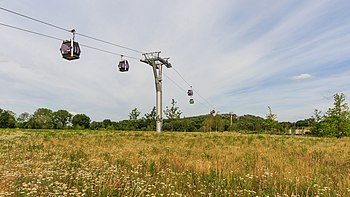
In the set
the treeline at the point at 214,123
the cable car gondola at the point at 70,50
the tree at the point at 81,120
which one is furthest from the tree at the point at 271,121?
the tree at the point at 81,120

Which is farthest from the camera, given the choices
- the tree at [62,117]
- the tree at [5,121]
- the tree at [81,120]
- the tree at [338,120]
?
the tree at [62,117]

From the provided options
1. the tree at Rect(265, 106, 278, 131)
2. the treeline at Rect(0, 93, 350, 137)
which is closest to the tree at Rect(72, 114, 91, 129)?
the treeline at Rect(0, 93, 350, 137)

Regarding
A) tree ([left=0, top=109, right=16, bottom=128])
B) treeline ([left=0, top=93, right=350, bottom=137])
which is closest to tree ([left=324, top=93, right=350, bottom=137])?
treeline ([left=0, top=93, right=350, bottom=137])

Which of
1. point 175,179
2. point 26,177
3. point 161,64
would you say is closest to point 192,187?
point 175,179

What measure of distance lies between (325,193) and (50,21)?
43.8ft

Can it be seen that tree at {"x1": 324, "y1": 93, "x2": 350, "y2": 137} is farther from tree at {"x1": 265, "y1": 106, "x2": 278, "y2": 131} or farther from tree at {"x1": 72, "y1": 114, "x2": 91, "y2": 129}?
tree at {"x1": 72, "y1": 114, "x2": 91, "y2": 129}

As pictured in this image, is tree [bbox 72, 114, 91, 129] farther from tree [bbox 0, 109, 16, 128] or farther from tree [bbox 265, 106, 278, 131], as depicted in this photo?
tree [bbox 265, 106, 278, 131]

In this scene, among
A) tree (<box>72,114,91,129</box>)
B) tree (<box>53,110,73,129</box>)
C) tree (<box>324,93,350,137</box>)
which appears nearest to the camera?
tree (<box>324,93,350,137</box>)

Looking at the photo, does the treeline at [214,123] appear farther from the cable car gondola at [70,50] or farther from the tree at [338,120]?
the cable car gondola at [70,50]

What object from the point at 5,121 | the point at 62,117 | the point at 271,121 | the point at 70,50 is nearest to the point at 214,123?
the point at 271,121

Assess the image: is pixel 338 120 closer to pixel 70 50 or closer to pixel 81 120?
pixel 70 50

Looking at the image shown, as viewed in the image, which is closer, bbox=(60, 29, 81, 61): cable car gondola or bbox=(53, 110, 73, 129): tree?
bbox=(60, 29, 81, 61): cable car gondola

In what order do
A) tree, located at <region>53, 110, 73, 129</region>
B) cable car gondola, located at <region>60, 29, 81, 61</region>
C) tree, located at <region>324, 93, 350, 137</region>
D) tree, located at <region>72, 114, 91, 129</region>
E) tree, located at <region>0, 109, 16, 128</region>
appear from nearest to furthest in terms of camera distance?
cable car gondola, located at <region>60, 29, 81, 61</region> → tree, located at <region>324, 93, 350, 137</region> → tree, located at <region>0, 109, 16, 128</region> → tree, located at <region>72, 114, 91, 129</region> → tree, located at <region>53, 110, 73, 129</region>

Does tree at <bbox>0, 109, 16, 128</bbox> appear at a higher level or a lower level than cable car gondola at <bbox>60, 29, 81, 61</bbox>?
lower
